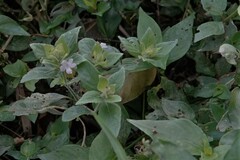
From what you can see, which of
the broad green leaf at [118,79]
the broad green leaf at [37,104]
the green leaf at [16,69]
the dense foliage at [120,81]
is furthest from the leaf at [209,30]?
the green leaf at [16,69]

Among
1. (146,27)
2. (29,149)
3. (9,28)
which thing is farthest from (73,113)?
(9,28)

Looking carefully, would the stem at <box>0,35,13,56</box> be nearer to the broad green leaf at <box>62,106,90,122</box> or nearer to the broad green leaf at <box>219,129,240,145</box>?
the broad green leaf at <box>62,106,90,122</box>

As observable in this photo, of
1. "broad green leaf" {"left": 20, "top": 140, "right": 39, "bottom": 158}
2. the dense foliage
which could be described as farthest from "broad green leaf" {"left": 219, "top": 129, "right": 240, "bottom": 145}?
"broad green leaf" {"left": 20, "top": 140, "right": 39, "bottom": 158}

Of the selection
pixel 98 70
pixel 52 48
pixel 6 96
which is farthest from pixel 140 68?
pixel 6 96

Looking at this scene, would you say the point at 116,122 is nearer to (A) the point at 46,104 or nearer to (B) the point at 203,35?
(A) the point at 46,104

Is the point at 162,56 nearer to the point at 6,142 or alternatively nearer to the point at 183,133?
the point at 183,133
